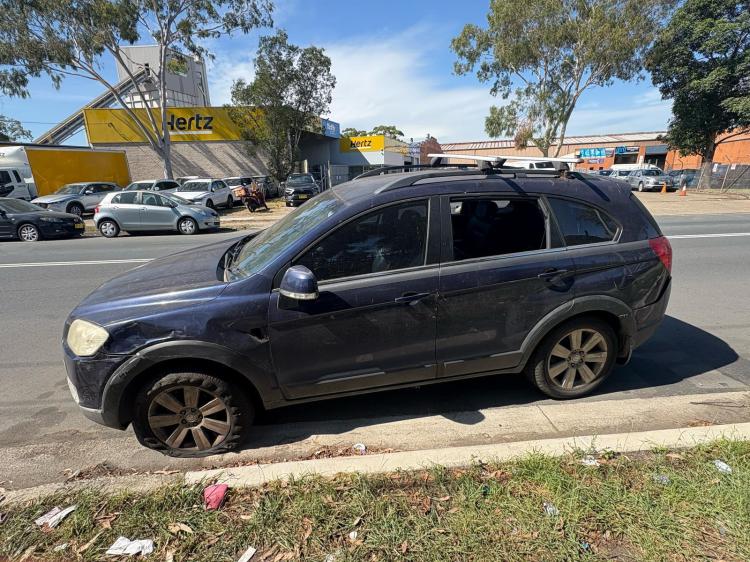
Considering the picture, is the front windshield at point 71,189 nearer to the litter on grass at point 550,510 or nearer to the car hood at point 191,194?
the car hood at point 191,194

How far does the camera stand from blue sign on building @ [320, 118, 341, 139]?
1318 inches

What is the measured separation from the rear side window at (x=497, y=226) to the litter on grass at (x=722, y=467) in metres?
1.64

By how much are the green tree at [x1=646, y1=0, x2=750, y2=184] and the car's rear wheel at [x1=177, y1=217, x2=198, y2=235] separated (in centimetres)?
2531

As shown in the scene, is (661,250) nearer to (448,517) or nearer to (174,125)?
(448,517)

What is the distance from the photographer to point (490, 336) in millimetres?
2879

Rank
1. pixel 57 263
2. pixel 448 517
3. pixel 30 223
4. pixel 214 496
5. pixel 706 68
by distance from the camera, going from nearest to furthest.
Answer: pixel 448 517, pixel 214 496, pixel 57 263, pixel 30 223, pixel 706 68

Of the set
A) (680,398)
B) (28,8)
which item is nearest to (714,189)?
(680,398)

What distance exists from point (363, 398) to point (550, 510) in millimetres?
1646

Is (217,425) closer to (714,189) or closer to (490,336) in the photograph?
(490,336)

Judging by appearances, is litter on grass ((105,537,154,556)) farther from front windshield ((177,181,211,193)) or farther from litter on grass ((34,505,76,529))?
front windshield ((177,181,211,193))

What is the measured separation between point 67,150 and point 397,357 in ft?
90.0

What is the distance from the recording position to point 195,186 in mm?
20094

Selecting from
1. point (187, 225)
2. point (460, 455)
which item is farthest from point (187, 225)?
point (460, 455)

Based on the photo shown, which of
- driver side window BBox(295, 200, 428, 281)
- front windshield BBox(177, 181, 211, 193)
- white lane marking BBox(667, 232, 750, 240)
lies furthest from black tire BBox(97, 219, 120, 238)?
white lane marking BBox(667, 232, 750, 240)
